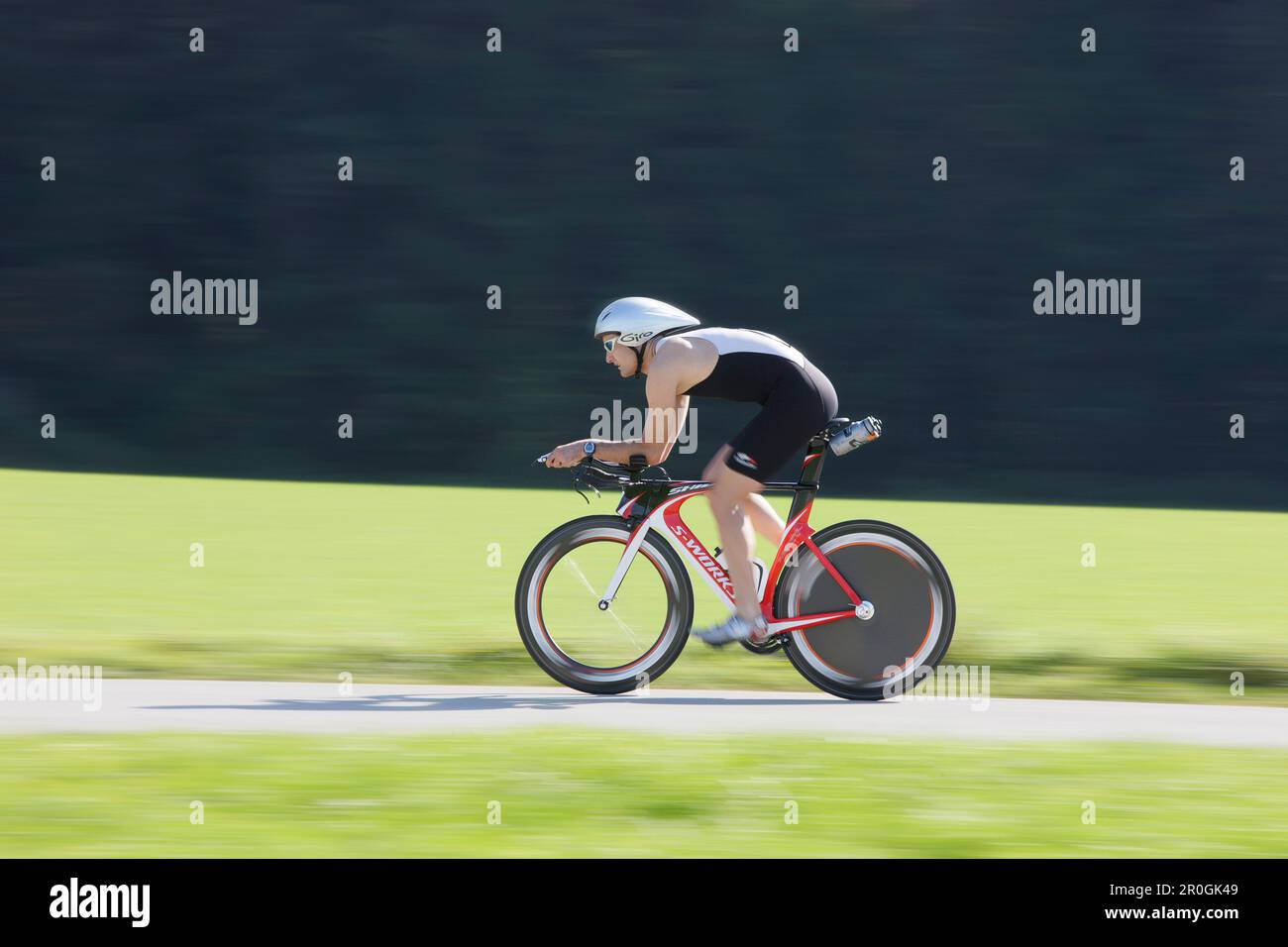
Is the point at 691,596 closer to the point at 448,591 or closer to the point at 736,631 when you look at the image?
the point at 736,631

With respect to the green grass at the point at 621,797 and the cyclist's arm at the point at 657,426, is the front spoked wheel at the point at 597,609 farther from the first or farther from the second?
the green grass at the point at 621,797

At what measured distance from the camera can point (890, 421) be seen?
800 inches

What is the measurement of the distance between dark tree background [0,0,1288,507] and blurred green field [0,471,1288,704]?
13.6 ft

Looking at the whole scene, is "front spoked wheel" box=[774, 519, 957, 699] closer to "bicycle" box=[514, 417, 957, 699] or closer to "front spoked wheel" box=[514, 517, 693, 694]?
"bicycle" box=[514, 417, 957, 699]

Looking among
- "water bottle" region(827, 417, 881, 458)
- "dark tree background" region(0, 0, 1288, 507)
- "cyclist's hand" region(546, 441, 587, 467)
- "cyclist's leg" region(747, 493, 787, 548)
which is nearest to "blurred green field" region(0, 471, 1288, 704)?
"cyclist's leg" region(747, 493, 787, 548)

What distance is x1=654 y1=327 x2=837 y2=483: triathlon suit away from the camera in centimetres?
670

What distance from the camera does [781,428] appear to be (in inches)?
263

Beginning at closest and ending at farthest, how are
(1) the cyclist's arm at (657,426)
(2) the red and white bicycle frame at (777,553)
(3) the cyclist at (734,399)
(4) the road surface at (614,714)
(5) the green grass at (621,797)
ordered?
1. (5) the green grass at (621,797)
2. (4) the road surface at (614,714)
3. (1) the cyclist's arm at (657,426)
4. (3) the cyclist at (734,399)
5. (2) the red and white bicycle frame at (777,553)

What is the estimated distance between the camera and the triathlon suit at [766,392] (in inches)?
264

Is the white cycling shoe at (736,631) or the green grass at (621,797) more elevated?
the white cycling shoe at (736,631)

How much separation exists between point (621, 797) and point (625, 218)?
57.2ft

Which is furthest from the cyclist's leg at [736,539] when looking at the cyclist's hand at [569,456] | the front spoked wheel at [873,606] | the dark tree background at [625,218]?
the dark tree background at [625,218]

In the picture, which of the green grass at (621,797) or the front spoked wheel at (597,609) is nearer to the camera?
the green grass at (621,797)

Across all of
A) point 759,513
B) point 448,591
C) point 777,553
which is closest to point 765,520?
point 759,513
